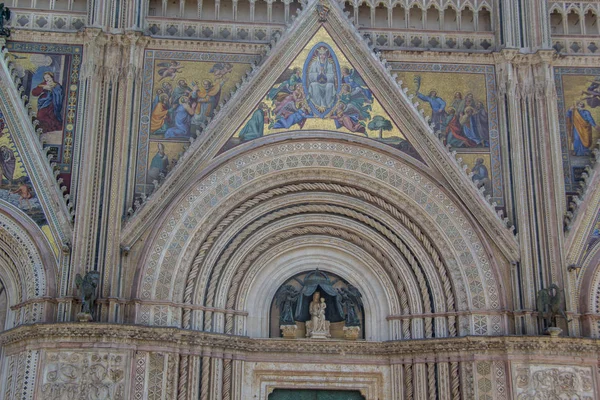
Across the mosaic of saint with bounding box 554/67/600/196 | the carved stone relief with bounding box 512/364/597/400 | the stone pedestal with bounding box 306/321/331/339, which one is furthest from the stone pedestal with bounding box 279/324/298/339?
the mosaic of saint with bounding box 554/67/600/196

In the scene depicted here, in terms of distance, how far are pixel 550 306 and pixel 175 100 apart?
834cm

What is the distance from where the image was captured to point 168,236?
622 inches

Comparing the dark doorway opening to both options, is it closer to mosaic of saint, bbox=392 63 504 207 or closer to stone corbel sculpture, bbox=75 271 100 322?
stone corbel sculpture, bbox=75 271 100 322

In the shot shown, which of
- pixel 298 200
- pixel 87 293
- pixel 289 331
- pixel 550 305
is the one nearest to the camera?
pixel 87 293

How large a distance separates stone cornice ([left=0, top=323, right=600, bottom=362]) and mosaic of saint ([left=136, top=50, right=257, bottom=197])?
9.49ft

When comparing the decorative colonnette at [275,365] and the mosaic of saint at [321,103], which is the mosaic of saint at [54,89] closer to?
the mosaic of saint at [321,103]

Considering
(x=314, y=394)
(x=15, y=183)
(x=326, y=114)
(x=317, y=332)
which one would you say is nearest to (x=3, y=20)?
(x=15, y=183)

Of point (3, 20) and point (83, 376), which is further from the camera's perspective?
point (3, 20)

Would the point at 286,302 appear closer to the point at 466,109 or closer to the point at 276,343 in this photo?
the point at 276,343

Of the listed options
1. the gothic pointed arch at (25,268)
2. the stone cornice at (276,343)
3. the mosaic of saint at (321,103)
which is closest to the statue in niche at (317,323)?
the stone cornice at (276,343)

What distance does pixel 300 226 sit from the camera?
16938mm

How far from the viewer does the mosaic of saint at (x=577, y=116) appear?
16.9 m

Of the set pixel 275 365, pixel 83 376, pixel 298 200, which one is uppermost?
pixel 298 200

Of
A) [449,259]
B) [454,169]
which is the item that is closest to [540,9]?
[454,169]
